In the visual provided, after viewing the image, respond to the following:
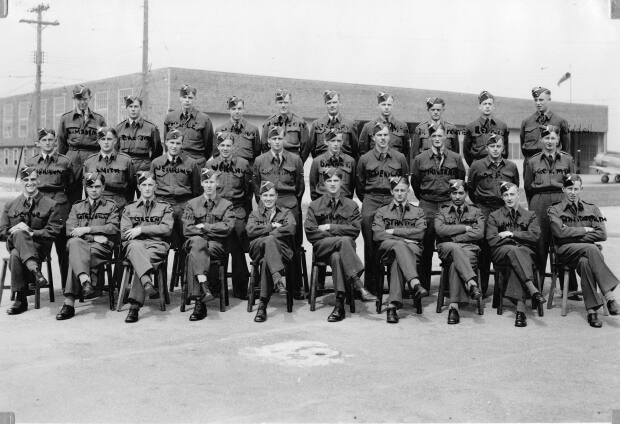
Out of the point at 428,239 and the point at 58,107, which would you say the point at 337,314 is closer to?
the point at 428,239

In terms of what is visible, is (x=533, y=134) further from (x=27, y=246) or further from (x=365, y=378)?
(x=27, y=246)

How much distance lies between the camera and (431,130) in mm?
7648

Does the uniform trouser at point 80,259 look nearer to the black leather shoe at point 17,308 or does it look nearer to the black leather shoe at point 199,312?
the black leather shoe at point 17,308

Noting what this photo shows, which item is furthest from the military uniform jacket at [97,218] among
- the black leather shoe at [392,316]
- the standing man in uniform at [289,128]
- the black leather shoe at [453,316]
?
the black leather shoe at [453,316]

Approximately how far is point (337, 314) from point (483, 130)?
285 cm

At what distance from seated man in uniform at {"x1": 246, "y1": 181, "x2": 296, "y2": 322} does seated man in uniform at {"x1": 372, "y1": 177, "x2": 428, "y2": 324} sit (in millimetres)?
834

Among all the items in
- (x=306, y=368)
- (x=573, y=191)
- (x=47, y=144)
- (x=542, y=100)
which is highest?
(x=542, y=100)

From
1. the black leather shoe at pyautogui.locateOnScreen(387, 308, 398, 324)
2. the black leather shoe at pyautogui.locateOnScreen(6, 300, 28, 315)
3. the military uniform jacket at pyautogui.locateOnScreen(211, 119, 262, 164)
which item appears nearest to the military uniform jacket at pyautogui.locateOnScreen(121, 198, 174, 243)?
the black leather shoe at pyautogui.locateOnScreen(6, 300, 28, 315)

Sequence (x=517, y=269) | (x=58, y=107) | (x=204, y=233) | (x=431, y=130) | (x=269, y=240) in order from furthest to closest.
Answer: (x=58, y=107)
(x=431, y=130)
(x=204, y=233)
(x=269, y=240)
(x=517, y=269)

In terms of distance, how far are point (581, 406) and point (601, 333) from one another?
78.7 inches

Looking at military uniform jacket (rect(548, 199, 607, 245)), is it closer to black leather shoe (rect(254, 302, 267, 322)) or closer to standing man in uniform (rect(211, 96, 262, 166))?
black leather shoe (rect(254, 302, 267, 322))

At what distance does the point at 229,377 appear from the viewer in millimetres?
4453

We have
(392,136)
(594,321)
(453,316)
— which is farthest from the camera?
(392,136)

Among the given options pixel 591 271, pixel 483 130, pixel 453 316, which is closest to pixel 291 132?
pixel 483 130
